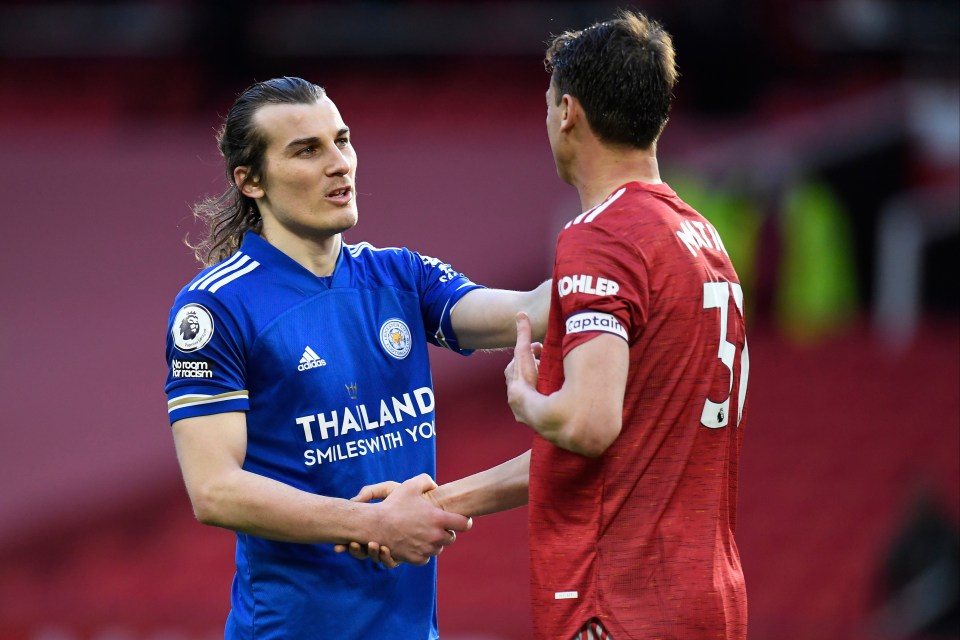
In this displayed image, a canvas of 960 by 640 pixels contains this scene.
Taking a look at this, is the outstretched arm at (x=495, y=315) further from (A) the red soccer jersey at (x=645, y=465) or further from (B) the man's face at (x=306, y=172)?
(A) the red soccer jersey at (x=645, y=465)

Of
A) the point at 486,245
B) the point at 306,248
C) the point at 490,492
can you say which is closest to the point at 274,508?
the point at 490,492

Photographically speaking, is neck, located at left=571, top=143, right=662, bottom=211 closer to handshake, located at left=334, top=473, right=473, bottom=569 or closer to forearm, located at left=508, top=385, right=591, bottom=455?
forearm, located at left=508, top=385, right=591, bottom=455

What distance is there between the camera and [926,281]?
11836 mm

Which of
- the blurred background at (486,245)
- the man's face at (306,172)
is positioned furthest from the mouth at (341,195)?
the blurred background at (486,245)

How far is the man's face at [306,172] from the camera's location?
3.49 metres

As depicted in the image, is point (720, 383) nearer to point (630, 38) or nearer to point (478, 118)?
point (630, 38)

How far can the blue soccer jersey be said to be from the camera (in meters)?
3.31

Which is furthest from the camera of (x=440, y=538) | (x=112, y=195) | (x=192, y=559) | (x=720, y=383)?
(x=112, y=195)

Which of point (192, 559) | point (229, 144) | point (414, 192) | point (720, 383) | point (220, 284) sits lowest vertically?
point (192, 559)

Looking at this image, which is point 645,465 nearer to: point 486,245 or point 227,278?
point 227,278

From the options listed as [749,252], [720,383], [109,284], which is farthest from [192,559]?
[720,383]

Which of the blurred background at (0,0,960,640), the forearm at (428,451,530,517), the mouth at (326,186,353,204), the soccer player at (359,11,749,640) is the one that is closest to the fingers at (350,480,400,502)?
the forearm at (428,451,530,517)

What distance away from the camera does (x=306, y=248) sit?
11.7 feet

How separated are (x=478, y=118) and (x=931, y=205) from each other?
16.0 feet
